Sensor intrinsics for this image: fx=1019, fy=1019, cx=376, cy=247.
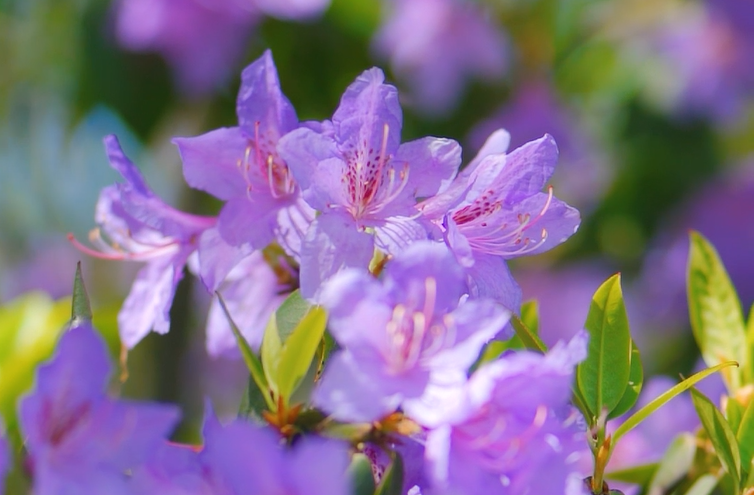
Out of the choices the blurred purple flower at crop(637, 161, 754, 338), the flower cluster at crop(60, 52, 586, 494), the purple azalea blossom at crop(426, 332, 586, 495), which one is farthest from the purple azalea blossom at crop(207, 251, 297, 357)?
the blurred purple flower at crop(637, 161, 754, 338)

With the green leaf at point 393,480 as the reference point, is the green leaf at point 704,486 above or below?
below

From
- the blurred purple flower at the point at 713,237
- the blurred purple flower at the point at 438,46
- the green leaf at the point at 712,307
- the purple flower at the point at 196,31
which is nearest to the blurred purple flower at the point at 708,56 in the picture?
the blurred purple flower at the point at 713,237

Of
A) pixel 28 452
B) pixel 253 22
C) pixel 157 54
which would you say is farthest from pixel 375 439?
pixel 157 54

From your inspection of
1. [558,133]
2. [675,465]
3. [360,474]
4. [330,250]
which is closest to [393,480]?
[360,474]

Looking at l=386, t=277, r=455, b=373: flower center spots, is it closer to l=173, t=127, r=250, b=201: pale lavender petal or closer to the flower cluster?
the flower cluster

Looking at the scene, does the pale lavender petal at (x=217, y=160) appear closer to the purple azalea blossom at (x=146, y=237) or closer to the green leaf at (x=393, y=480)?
the purple azalea blossom at (x=146, y=237)

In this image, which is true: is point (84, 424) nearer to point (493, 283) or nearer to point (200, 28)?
point (493, 283)

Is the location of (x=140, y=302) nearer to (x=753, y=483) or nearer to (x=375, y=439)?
(x=375, y=439)
